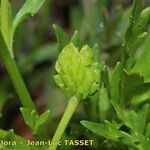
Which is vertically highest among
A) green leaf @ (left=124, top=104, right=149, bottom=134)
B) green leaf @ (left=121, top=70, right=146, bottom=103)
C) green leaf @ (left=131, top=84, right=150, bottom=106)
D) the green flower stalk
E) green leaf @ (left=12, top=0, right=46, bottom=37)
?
green leaf @ (left=12, top=0, right=46, bottom=37)

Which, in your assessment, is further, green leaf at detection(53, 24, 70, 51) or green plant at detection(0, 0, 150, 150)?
green leaf at detection(53, 24, 70, 51)

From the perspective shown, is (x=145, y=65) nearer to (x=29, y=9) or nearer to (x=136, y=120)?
(x=136, y=120)

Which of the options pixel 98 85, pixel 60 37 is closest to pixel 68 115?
pixel 98 85

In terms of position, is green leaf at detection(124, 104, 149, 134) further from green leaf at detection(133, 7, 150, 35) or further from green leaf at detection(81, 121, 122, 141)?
green leaf at detection(133, 7, 150, 35)

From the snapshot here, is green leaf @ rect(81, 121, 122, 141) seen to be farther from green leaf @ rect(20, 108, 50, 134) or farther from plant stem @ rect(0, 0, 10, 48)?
plant stem @ rect(0, 0, 10, 48)

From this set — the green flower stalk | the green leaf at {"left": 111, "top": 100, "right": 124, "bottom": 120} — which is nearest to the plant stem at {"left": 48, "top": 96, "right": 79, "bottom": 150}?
the green flower stalk

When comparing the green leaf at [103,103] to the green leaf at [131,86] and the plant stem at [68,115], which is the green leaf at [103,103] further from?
the plant stem at [68,115]

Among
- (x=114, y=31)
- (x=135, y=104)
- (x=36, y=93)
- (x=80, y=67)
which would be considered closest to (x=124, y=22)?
(x=114, y=31)

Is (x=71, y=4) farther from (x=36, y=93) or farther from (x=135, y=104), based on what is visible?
(x=135, y=104)

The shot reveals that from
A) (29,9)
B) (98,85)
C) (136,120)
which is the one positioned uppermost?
(29,9)

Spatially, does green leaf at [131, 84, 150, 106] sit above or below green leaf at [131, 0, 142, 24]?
below
